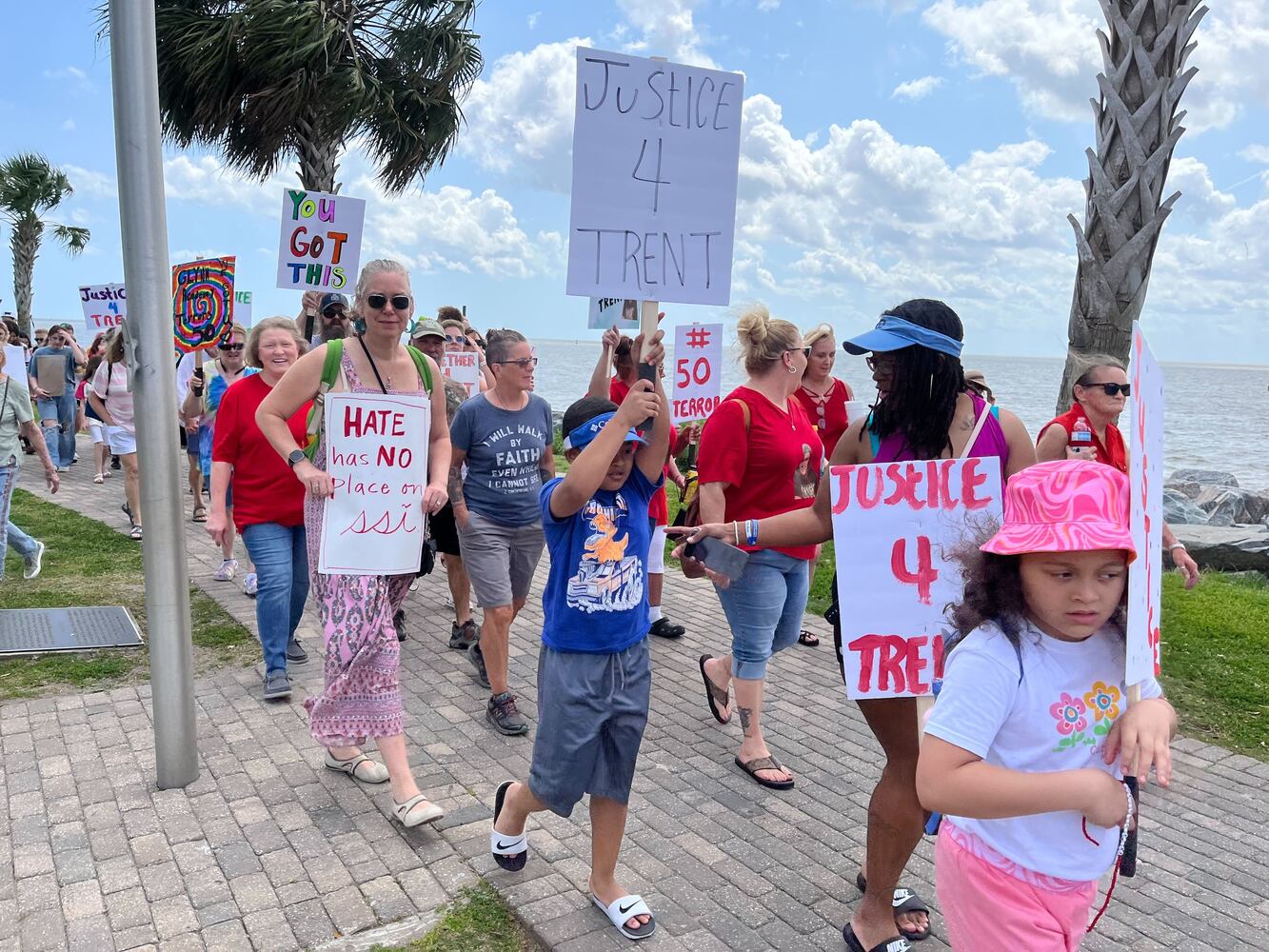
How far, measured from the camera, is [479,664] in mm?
5461

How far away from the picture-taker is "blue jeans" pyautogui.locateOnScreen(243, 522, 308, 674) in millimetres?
4848

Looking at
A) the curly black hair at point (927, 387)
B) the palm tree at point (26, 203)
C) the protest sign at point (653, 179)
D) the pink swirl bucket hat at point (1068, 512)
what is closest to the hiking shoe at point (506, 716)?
the protest sign at point (653, 179)

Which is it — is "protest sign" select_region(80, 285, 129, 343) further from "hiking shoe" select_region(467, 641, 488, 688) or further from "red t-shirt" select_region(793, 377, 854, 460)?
"red t-shirt" select_region(793, 377, 854, 460)

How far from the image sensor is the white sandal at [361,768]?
4.11m

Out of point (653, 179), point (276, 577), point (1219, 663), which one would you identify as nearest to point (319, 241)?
point (276, 577)

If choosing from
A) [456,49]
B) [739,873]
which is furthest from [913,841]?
[456,49]

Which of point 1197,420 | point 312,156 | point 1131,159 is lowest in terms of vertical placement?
point 1197,420

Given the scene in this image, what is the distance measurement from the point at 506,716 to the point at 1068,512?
138 inches

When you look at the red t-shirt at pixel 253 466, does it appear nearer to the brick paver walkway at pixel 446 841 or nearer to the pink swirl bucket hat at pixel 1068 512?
the brick paver walkway at pixel 446 841

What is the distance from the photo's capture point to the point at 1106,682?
190 cm

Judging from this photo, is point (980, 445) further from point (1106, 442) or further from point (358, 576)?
point (358, 576)

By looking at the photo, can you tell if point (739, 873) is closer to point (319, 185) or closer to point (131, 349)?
point (131, 349)

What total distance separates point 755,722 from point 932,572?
1856 millimetres

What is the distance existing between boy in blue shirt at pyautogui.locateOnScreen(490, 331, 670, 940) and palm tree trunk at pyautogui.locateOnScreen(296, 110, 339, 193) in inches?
463
